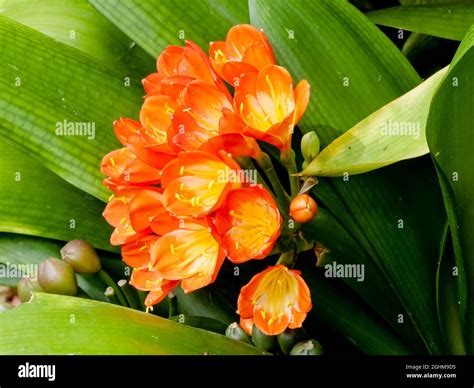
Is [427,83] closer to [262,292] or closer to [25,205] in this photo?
[262,292]

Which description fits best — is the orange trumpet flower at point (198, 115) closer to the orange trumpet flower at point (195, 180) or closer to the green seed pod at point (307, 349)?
the orange trumpet flower at point (195, 180)

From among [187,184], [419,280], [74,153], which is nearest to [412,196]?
[419,280]

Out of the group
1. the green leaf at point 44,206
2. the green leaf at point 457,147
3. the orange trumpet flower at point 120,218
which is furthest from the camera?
the green leaf at point 44,206

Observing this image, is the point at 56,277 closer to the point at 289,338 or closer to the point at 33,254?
the point at 33,254

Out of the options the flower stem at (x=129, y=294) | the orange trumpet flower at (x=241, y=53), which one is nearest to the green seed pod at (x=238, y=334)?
the flower stem at (x=129, y=294)

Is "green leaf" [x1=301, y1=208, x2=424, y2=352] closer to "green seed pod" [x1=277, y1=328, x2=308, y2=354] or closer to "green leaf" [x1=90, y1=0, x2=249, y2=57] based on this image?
"green seed pod" [x1=277, y1=328, x2=308, y2=354]

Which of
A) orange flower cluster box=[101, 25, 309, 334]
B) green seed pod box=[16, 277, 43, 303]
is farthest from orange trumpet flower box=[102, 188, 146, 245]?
green seed pod box=[16, 277, 43, 303]
